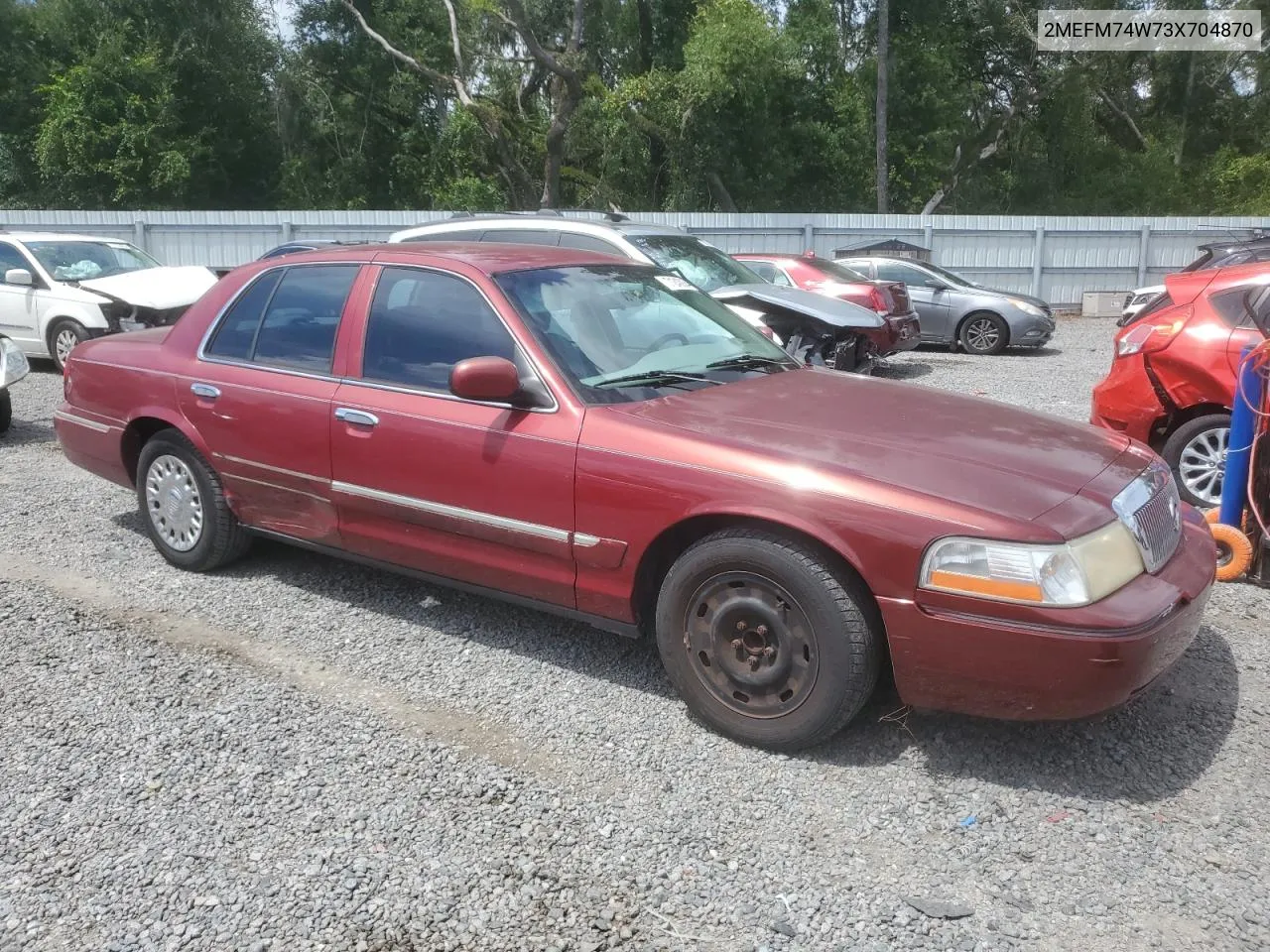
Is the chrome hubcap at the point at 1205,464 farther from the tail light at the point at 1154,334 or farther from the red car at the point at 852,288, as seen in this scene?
the red car at the point at 852,288

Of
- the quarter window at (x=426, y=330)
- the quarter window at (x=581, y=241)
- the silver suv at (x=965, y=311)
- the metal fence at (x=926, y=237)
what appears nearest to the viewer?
the quarter window at (x=426, y=330)

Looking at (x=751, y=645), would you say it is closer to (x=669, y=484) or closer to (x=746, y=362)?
(x=669, y=484)

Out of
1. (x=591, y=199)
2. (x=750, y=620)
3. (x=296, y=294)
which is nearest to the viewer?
(x=750, y=620)

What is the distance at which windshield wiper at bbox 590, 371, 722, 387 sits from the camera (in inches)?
156

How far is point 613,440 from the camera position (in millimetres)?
3615

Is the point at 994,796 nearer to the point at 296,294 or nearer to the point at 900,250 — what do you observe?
the point at 296,294

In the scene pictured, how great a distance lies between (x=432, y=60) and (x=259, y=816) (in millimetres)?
33255

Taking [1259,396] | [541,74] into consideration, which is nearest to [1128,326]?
[1259,396]

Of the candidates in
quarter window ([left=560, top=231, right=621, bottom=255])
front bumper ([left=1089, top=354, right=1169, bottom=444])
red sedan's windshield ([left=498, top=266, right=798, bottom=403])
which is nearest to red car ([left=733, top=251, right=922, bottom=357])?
quarter window ([left=560, top=231, right=621, bottom=255])

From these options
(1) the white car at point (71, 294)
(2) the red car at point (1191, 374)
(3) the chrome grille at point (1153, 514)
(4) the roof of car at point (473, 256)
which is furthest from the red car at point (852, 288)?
(3) the chrome grille at point (1153, 514)

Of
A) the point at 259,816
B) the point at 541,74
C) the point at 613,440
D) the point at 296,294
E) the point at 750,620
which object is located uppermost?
the point at 541,74

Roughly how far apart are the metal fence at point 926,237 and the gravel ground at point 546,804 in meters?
17.1

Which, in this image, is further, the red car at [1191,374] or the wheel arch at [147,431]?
the red car at [1191,374]

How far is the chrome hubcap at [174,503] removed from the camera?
5.07 meters
